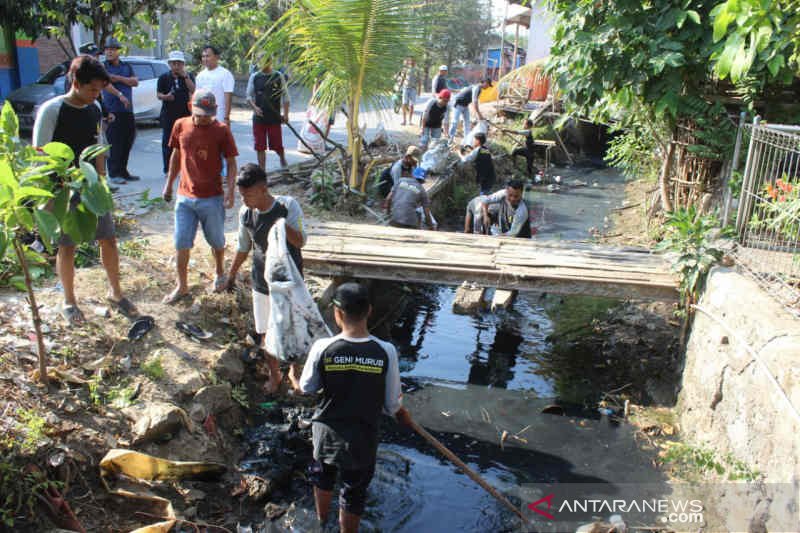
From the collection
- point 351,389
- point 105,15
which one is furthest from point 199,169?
point 105,15

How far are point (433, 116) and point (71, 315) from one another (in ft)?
30.7

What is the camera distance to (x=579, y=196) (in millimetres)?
15469

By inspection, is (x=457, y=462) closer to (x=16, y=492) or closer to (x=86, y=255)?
(x=16, y=492)

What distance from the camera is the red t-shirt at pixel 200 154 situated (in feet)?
16.7

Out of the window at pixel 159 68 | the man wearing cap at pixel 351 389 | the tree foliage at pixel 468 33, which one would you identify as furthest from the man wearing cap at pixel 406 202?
the tree foliage at pixel 468 33

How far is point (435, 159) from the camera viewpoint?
12008mm

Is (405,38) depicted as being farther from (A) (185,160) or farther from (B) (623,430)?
(B) (623,430)

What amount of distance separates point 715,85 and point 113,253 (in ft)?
21.7

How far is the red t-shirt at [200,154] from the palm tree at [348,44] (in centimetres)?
291

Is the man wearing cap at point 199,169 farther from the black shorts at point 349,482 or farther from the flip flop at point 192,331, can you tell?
the black shorts at point 349,482

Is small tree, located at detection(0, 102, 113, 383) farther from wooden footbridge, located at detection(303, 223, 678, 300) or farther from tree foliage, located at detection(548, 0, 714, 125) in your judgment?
tree foliage, located at detection(548, 0, 714, 125)

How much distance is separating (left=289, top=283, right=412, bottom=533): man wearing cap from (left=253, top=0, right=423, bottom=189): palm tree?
16.5 ft

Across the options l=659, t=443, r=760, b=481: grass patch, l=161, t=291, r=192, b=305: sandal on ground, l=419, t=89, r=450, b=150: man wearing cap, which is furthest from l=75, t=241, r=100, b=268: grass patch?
l=419, t=89, r=450, b=150: man wearing cap

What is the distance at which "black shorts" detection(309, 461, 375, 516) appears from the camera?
3496 millimetres
